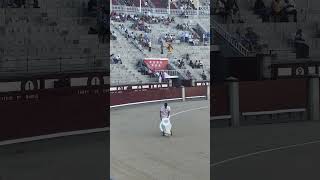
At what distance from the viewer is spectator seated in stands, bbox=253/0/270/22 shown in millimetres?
12211

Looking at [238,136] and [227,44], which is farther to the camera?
[227,44]

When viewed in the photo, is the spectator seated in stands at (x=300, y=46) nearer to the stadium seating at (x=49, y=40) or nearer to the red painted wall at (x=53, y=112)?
the stadium seating at (x=49, y=40)

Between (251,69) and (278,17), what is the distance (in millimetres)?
2043

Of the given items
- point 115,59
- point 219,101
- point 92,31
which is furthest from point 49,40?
point 115,59

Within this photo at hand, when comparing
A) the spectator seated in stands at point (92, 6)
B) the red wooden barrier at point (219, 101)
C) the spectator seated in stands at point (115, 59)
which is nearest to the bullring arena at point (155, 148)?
the red wooden barrier at point (219, 101)

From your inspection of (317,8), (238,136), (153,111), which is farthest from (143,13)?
(238,136)

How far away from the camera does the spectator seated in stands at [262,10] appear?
12211 millimetres

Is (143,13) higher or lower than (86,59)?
higher

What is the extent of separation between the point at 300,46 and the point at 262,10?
129cm

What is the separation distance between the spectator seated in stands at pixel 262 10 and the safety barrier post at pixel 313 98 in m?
2.63

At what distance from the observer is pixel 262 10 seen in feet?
40.2

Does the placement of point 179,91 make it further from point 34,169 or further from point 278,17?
point 34,169

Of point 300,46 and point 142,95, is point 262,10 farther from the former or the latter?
point 142,95

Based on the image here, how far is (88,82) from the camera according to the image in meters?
8.77
